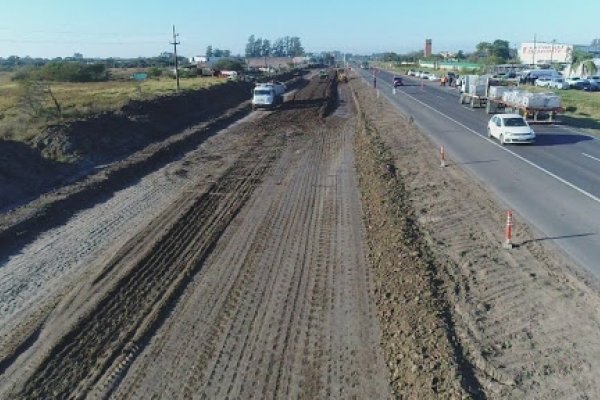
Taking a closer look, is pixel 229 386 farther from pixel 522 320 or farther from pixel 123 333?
pixel 522 320

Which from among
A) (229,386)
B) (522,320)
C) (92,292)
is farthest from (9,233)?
(522,320)

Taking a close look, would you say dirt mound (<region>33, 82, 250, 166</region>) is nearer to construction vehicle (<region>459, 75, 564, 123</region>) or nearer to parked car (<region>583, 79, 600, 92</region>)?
construction vehicle (<region>459, 75, 564, 123</region>)

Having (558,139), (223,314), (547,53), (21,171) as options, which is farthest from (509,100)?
(547,53)

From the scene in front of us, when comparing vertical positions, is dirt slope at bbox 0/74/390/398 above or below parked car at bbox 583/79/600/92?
below

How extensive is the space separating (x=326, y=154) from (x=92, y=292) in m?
17.7

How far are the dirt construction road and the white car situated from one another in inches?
283

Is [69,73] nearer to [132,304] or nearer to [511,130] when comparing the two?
[511,130]

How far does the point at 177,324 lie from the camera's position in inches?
441

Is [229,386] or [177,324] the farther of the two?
[177,324]

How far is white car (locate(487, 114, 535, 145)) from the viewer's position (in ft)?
87.4

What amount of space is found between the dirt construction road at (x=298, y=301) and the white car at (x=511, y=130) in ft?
23.6

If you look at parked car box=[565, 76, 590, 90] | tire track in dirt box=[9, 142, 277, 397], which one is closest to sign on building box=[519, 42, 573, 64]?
parked car box=[565, 76, 590, 90]

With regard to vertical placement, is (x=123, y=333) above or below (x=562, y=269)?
below

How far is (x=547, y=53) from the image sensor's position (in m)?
122
